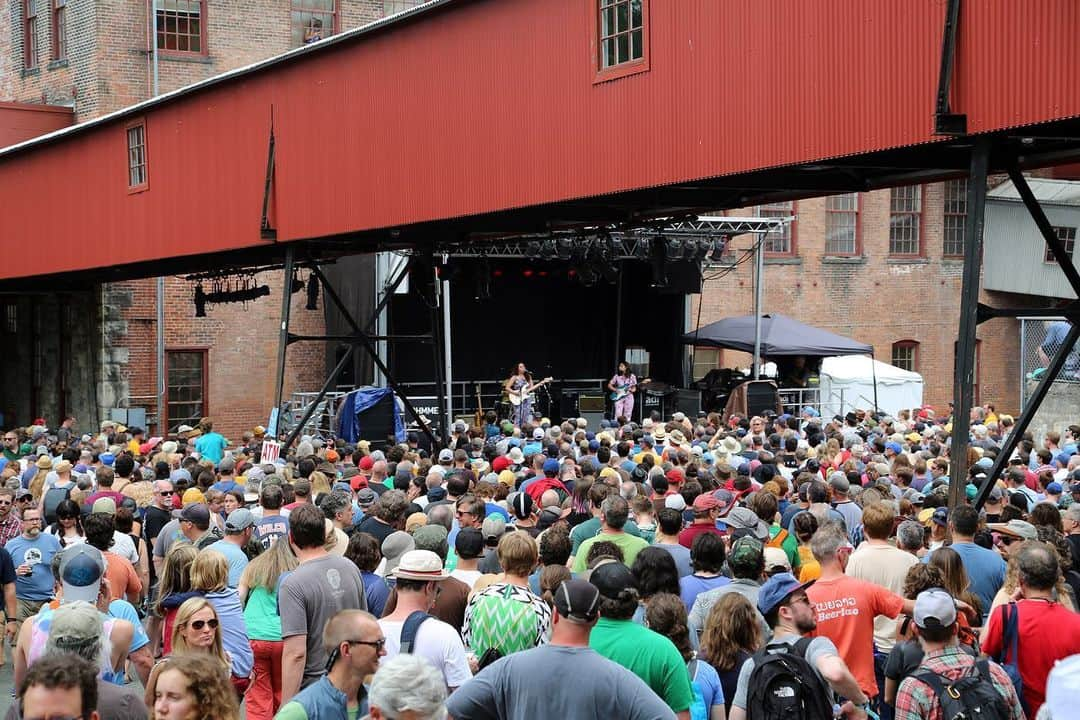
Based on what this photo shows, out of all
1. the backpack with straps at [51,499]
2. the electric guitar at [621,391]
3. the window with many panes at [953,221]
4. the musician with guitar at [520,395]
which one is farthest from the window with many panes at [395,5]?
the backpack with straps at [51,499]

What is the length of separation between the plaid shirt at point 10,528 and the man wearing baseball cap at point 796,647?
272 inches

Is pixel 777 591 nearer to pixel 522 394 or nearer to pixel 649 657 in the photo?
pixel 649 657

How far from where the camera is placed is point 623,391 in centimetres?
2972

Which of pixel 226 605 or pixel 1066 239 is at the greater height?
pixel 1066 239

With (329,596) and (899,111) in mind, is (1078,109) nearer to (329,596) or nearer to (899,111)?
(899,111)

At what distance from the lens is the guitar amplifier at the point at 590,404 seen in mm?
29016

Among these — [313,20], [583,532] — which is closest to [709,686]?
[583,532]

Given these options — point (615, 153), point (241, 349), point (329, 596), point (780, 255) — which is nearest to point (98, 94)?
point (241, 349)

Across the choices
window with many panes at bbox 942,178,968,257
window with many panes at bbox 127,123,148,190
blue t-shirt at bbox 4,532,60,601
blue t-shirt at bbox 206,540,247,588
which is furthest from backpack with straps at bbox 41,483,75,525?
window with many panes at bbox 942,178,968,257

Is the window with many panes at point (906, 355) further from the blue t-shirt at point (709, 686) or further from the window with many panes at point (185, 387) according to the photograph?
the blue t-shirt at point (709, 686)

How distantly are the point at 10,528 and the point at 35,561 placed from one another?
2.74ft

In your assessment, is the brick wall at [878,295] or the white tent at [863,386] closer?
the white tent at [863,386]

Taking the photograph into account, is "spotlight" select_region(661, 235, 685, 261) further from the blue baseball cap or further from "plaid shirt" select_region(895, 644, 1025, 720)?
"plaid shirt" select_region(895, 644, 1025, 720)

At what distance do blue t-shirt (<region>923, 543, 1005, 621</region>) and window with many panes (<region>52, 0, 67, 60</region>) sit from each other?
93.4ft
